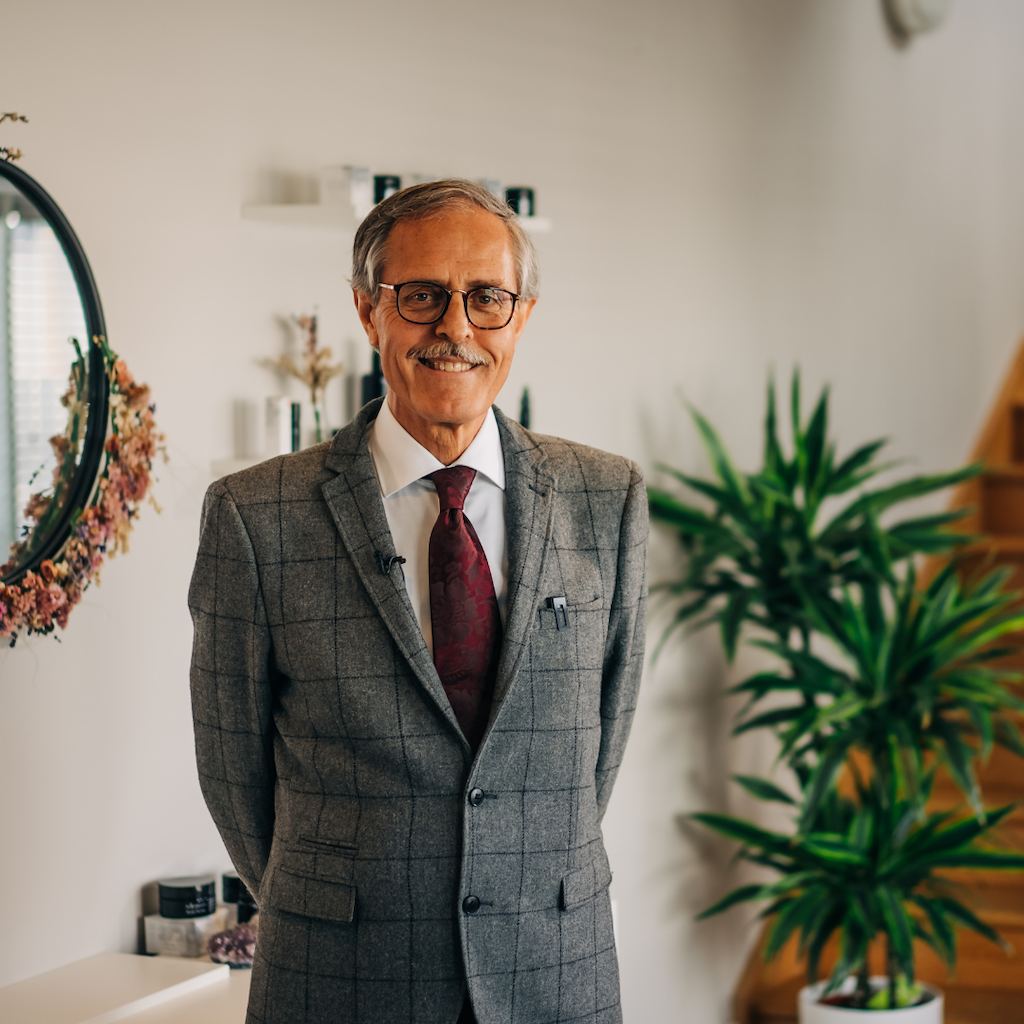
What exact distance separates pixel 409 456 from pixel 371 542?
4.8 inches

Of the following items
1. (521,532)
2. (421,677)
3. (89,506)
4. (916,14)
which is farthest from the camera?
(916,14)

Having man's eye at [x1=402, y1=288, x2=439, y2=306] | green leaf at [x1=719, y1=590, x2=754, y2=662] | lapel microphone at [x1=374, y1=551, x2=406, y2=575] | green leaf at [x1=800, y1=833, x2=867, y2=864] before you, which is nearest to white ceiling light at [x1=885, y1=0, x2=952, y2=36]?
green leaf at [x1=719, y1=590, x2=754, y2=662]

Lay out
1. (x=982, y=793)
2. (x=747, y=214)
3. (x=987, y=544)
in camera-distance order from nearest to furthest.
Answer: (x=747, y=214) < (x=982, y=793) < (x=987, y=544)

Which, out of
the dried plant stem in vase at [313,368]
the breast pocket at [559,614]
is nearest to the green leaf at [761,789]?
the dried plant stem in vase at [313,368]

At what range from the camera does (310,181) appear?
2377 mm

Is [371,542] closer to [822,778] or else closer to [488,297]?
[488,297]

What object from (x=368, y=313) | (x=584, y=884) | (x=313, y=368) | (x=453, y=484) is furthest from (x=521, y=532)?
(x=313, y=368)

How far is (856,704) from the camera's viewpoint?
10.3 feet

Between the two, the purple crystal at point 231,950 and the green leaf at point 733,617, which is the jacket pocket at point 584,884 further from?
the green leaf at point 733,617

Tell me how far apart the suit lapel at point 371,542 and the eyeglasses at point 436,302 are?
0.61 feet

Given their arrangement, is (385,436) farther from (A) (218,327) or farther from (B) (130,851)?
(B) (130,851)

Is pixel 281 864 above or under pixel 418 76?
under

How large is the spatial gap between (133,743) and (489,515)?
915mm

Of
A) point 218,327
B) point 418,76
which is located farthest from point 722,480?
point 218,327
